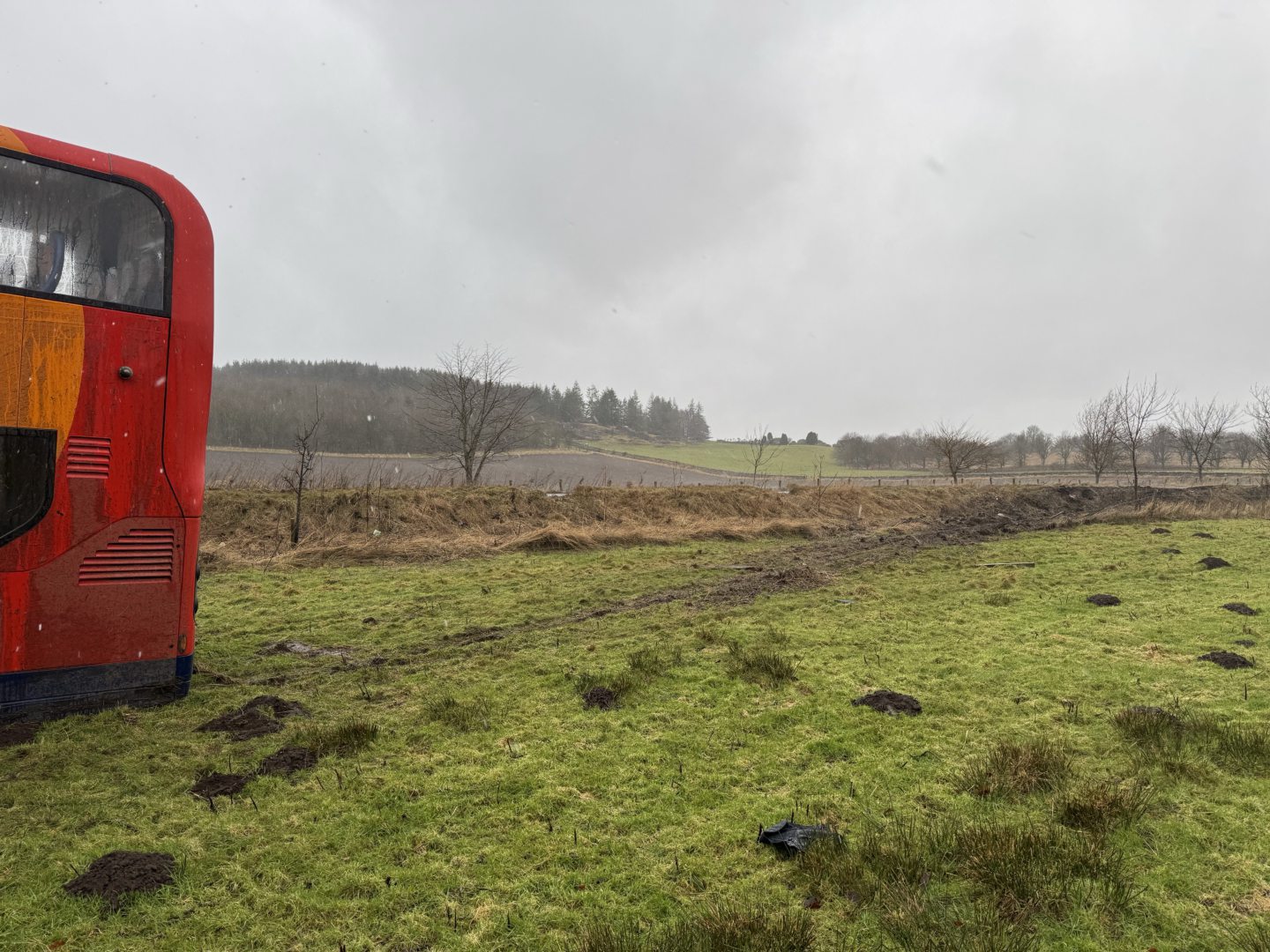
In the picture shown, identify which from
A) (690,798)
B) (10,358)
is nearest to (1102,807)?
(690,798)

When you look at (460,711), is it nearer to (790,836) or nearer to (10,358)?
(790,836)

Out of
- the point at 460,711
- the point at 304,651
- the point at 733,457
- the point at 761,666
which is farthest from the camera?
the point at 733,457

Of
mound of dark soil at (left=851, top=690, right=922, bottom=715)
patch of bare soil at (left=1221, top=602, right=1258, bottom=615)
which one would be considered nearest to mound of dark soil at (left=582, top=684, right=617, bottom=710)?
mound of dark soil at (left=851, top=690, right=922, bottom=715)

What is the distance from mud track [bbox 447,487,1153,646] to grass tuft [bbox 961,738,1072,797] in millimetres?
6216

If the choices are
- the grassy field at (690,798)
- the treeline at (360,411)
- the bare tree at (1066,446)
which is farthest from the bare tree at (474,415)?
the bare tree at (1066,446)

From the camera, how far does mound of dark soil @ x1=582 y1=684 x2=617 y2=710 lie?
19.2 ft

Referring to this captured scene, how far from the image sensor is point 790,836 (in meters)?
3.54

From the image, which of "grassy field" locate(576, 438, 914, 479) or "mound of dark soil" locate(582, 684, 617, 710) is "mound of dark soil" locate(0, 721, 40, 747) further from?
"grassy field" locate(576, 438, 914, 479)

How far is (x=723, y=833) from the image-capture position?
144 inches

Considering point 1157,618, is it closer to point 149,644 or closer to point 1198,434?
point 149,644

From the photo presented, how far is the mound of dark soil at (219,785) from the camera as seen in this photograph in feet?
13.8

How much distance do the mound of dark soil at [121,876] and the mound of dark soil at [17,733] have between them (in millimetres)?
2386

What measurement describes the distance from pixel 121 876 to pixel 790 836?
3.65 meters

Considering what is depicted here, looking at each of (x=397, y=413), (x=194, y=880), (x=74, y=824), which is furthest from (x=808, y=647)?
(x=397, y=413)
